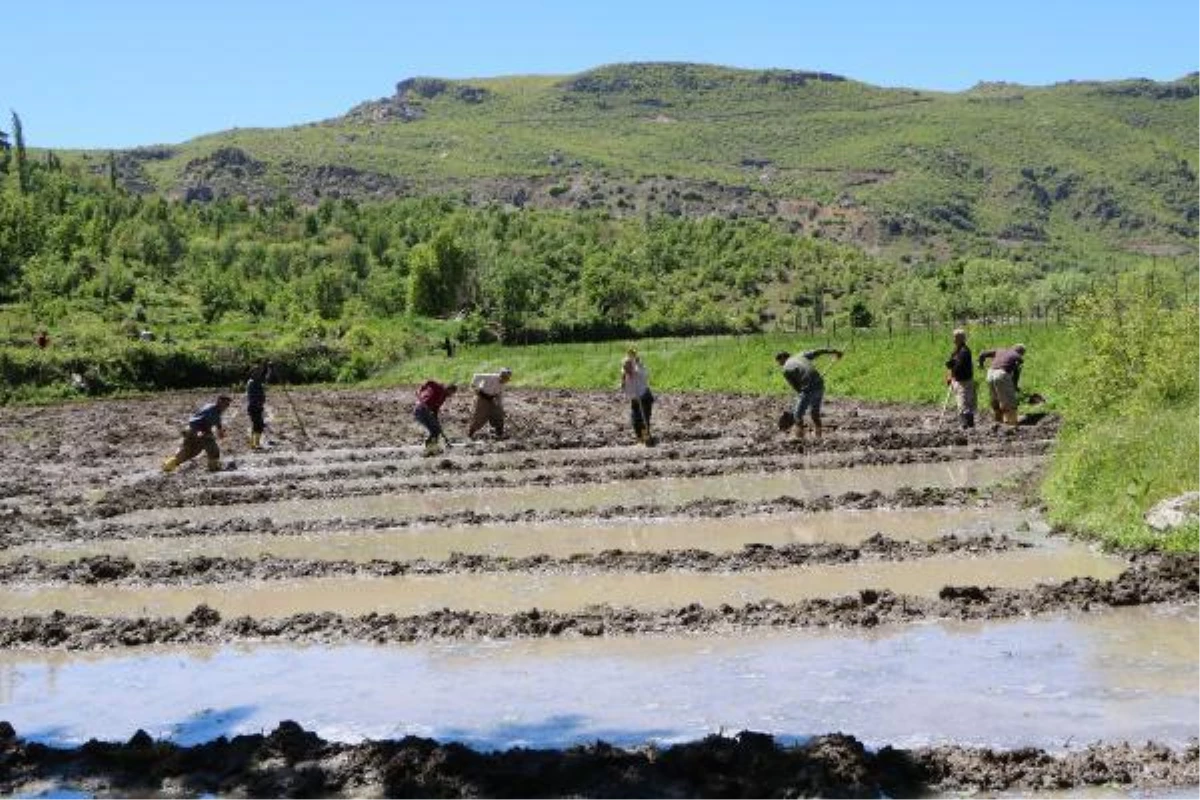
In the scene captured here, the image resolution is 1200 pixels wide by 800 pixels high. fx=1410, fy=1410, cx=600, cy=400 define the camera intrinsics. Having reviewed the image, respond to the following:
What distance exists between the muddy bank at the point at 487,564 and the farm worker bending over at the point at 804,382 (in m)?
9.38

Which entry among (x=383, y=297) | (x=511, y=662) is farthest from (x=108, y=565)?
(x=383, y=297)

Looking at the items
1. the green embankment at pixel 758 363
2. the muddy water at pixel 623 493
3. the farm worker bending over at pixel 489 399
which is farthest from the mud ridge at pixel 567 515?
the farm worker bending over at pixel 489 399

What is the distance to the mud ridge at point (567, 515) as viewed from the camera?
19.3 metres

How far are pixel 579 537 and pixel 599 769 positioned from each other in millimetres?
9997

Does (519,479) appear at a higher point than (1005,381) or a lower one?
lower

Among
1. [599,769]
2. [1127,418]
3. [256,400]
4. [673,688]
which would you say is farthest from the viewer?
[256,400]

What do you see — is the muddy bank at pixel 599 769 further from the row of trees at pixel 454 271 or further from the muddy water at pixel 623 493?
the row of trees at pixel 454 271

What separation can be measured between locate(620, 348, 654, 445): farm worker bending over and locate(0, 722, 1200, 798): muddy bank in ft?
58.8

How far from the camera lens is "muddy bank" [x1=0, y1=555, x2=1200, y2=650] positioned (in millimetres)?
12391

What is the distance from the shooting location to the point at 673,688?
34.9 feet

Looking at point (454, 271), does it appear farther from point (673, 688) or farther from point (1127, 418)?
point (673, 688)

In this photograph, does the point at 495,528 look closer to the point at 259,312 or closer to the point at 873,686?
the point at 873,686

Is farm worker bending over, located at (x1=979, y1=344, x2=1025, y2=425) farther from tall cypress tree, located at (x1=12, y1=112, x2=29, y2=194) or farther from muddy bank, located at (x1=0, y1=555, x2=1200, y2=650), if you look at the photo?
tall cypress tree, located at (x1=12, y1=112, x2=29, y2=194)

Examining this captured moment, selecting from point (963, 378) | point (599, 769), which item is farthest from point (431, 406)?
point (599, 769)
